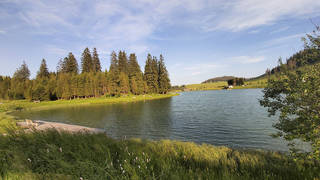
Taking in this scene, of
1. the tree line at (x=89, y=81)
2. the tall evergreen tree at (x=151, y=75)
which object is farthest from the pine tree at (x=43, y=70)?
the tall evergreen tree at (x=151, y=75)

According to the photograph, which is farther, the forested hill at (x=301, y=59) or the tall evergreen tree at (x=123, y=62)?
the tall evergreen tree at (x=123, y=62)

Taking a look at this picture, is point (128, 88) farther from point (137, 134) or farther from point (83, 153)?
point (83, 153)

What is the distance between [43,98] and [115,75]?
90.8 feet

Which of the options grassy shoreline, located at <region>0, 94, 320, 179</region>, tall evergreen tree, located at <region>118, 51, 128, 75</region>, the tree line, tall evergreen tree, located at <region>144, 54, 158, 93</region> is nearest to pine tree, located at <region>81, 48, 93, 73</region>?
the tree line

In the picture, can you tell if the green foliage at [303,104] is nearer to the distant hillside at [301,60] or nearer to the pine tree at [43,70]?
the distant hillside at [301,60]

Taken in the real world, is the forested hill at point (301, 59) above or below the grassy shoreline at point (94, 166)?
above

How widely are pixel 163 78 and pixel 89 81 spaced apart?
34235 millimetres

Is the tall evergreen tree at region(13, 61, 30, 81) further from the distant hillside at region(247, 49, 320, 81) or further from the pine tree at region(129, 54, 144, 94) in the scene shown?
the distant hillside at region(247, 49, 320, 81)

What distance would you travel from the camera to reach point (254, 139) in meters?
13.7

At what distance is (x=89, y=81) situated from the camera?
6481cm

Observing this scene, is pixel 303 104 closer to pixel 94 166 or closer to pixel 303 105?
pixel 303 105

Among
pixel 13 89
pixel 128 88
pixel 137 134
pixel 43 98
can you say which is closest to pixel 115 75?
pixel 128 88

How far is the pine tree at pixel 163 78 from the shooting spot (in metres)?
81.1

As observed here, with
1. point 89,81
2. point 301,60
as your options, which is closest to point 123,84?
point 89,81
